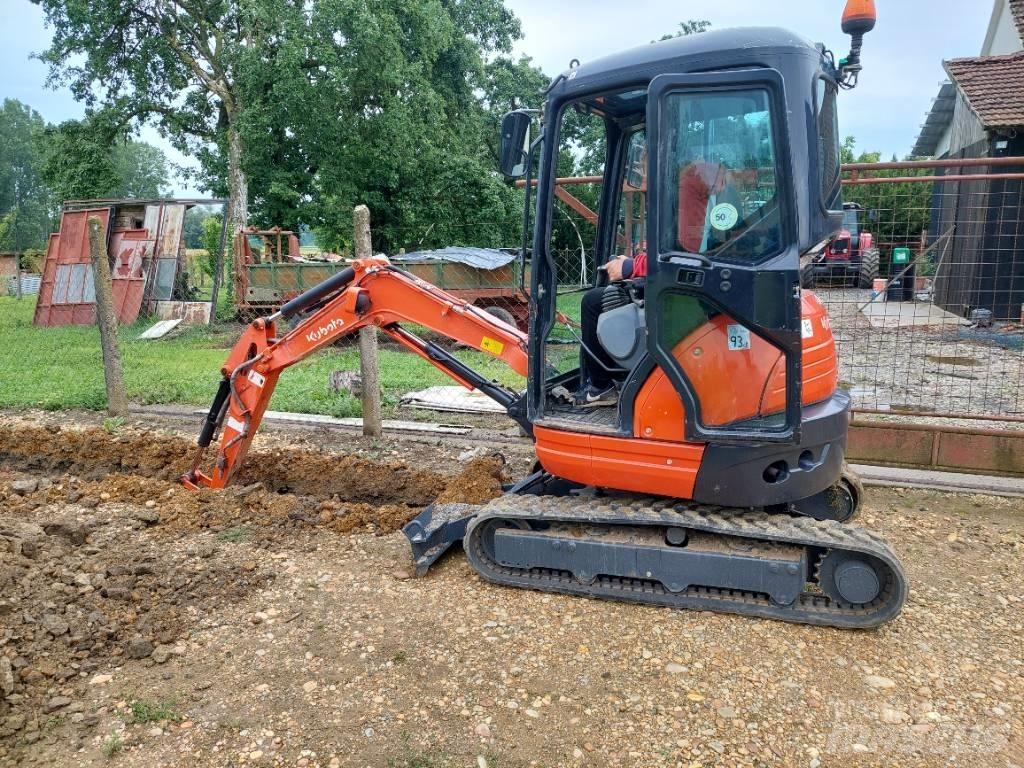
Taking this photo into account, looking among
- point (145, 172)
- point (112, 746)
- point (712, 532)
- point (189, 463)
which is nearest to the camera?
point (112, 746)

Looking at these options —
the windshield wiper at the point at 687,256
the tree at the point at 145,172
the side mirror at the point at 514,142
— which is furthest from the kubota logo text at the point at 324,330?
the tree at the point at 145,172

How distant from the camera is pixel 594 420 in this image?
13.0ft

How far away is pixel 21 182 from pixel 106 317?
75.2 metres

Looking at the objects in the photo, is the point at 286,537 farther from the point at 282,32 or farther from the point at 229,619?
the point at 282,32

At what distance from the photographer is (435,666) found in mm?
3357

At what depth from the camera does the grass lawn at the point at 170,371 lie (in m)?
8.73

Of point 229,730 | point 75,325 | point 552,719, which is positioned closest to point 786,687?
point 552,719

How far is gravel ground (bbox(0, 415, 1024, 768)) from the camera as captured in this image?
2.86 meters

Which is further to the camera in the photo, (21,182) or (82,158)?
(21,182)

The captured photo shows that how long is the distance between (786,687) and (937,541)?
222 cm

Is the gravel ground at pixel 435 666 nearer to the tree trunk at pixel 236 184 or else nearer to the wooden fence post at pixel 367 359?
the wooden fence post at pixel 367 359

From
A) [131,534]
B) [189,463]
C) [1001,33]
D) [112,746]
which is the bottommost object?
[112,746]

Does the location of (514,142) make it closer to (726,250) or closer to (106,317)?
(726,250)

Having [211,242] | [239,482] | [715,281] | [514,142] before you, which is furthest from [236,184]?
[715,281]
